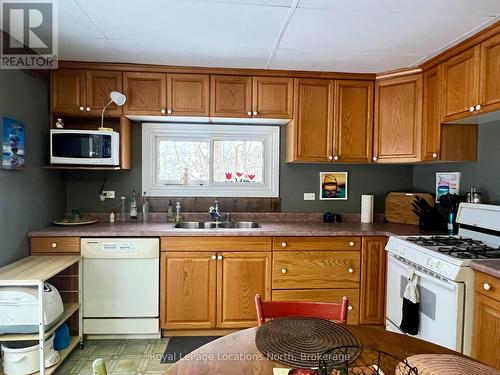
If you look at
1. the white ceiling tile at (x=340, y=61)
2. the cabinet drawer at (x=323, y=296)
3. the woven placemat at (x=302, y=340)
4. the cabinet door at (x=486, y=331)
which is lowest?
the cabinet drawer at (x=323, y=296)

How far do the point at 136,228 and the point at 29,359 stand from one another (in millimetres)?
1082

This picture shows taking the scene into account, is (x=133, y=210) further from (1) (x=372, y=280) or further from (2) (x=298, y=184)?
(1) (x=372, y=280)

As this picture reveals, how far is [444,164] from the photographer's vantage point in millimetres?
2916

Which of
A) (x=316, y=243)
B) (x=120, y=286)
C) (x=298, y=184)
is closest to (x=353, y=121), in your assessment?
(x=298, y=184)

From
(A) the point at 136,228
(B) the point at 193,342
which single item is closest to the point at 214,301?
(B) the point at 193,342

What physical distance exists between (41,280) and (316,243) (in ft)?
6.46

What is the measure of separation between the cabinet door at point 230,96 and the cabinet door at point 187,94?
63mm

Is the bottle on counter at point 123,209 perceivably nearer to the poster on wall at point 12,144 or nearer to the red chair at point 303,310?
the poster on wall at point 12,144

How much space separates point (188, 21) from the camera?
1.97m

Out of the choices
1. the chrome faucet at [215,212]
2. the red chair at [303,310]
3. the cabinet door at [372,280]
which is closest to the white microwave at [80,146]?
the chrome faucet at [215,212]

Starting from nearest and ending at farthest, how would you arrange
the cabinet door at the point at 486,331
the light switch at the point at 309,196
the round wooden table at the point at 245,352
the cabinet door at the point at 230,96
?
the round wooden table at the point at 245,352
the cabinet door at the point at 486,331
the cabinet door at the point at 230,96
the light switch at the point at 309,196

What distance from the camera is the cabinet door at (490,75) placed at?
198cm

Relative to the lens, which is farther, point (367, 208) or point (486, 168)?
point (367, 208)

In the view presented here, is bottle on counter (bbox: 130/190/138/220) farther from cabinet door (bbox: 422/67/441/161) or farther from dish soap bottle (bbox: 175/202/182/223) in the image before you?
cabinet door (bbox: 422/67/441/161)
